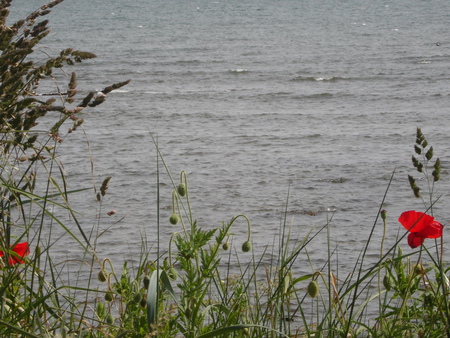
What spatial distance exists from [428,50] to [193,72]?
553cm

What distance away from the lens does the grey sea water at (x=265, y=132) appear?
476 cm

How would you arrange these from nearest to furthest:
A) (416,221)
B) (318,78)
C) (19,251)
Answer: (416,221) < (19,251) < (318,78)

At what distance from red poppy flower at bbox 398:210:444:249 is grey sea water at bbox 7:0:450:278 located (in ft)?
2.84

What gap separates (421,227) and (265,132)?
5.85 meters

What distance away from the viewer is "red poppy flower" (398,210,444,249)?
5.74ft

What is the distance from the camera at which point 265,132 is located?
24.9 feet

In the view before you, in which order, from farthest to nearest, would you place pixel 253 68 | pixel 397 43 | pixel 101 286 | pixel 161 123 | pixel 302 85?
pixel 397 43
pixel 253 68
pixel 302 85
pixel 161 123
pixel 101 286

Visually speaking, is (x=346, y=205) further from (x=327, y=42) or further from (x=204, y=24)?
(x=204, y=24)

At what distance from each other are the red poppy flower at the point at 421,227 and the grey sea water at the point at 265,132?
0.87 m

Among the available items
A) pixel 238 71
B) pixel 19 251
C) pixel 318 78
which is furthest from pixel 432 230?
pixel 238 71

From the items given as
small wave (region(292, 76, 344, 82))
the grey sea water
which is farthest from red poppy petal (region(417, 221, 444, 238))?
small wave (region(292, 76, 344, 82))

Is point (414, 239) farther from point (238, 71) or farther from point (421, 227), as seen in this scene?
point (238, 71)

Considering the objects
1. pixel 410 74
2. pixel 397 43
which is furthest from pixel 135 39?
pixel 410 74

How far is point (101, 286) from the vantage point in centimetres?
372
